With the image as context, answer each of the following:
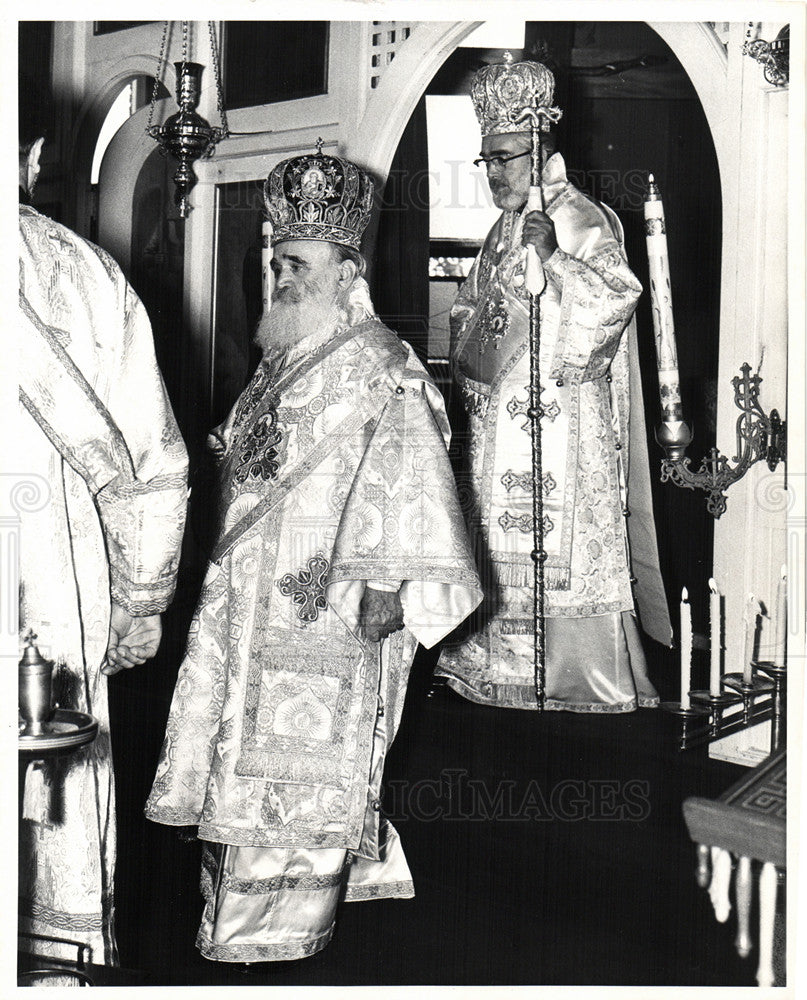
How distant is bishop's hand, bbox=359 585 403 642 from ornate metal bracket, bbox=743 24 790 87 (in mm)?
1995

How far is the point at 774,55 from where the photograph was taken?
366 centimetres

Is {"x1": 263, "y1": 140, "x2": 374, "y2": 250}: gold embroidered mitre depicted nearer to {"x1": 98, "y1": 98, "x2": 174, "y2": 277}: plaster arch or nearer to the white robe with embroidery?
the white robe with embroidery

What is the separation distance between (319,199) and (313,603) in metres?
1.07

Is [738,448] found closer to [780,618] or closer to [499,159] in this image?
[780,618]

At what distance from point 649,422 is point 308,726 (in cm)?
260

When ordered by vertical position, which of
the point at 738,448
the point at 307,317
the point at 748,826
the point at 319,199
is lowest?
the point at 748,826

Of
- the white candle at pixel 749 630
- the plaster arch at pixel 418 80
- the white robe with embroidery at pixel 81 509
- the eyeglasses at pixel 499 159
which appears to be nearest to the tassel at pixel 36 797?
the white robe with embroidery at pixel 81 509

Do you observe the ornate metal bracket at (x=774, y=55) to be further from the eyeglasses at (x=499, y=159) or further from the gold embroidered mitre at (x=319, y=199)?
the gold embroidered mitre at (x=319, y=199)

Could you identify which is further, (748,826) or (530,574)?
(530,574)

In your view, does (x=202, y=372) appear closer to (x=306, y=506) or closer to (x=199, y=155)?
(x=199, y=155)

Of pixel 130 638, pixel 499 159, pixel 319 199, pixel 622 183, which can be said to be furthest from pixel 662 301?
pixel 130 638

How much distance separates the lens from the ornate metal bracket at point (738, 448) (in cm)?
376

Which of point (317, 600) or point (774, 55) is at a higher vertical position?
point (774, 55)

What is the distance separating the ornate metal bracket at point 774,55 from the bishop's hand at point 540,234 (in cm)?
80
